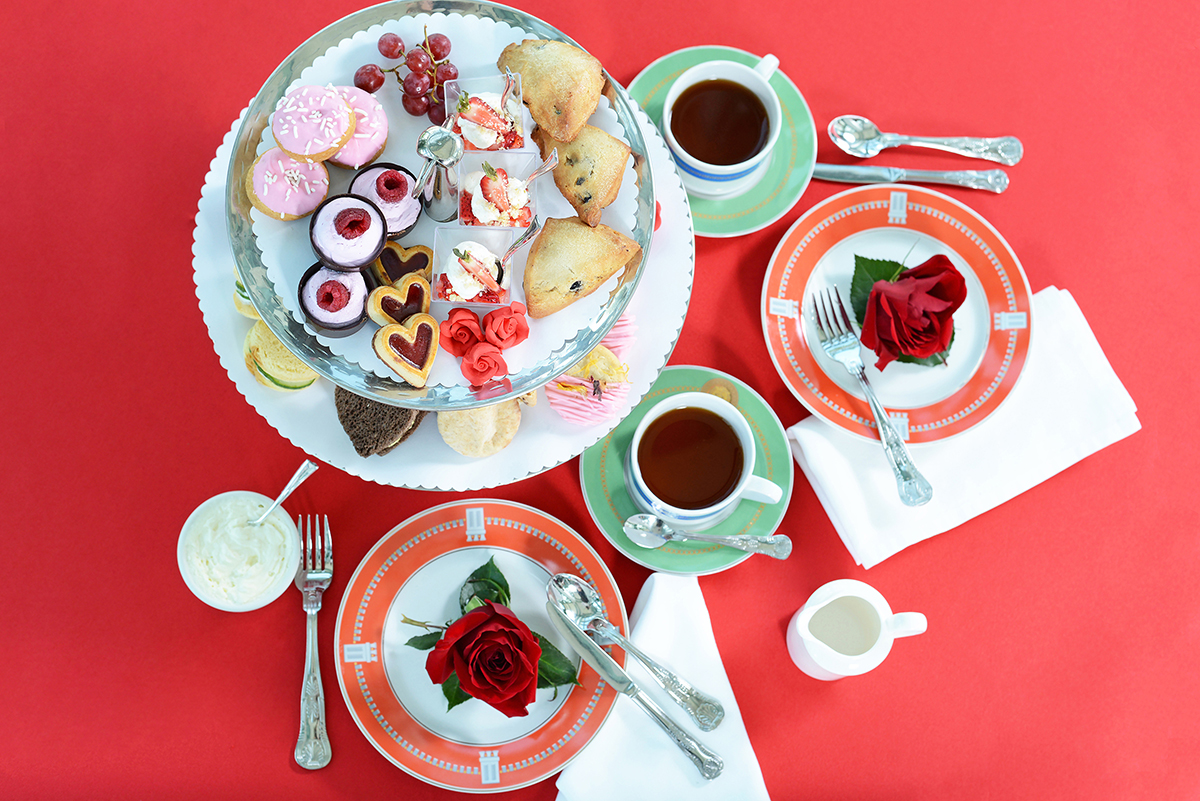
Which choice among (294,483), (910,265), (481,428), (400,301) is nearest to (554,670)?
(481,428)

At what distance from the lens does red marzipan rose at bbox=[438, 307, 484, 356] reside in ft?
3.35

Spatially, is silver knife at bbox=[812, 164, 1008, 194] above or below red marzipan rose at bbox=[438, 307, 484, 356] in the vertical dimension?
above

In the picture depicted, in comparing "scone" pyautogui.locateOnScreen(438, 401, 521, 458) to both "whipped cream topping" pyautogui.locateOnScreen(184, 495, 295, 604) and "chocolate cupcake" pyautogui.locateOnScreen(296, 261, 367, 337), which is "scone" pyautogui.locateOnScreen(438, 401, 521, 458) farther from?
"whipped cream topping" pyautogui.locateOnScreen(184, 495, 295, 604)

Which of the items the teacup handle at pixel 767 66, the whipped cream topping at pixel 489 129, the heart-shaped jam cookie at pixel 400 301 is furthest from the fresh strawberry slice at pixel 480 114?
the teacup handle at pixel 767 66

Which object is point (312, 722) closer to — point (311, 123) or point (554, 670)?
point (554, 670)

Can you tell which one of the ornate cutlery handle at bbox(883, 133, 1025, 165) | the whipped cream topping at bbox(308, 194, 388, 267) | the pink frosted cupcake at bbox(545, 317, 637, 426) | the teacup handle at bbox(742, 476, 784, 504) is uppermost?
the ornate cutlery handle at bbox(883, 133, 1025, 165)

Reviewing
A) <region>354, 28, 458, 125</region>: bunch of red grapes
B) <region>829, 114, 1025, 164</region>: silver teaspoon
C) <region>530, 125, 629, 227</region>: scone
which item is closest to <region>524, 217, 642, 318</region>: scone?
<region>530, 125, 629, 227</region>: scone

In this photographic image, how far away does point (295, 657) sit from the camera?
1.34 m

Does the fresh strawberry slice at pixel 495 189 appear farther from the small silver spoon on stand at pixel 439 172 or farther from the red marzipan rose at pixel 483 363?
the red marzipan rose at pixel 483 363

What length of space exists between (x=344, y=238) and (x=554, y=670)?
739 mm

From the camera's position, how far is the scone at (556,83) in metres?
1.04

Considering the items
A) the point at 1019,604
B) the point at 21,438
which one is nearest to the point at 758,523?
the point at 1019,604

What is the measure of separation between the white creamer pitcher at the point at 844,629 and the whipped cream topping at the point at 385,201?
0.89 m

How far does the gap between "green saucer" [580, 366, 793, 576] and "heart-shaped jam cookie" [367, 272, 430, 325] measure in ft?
1.46
